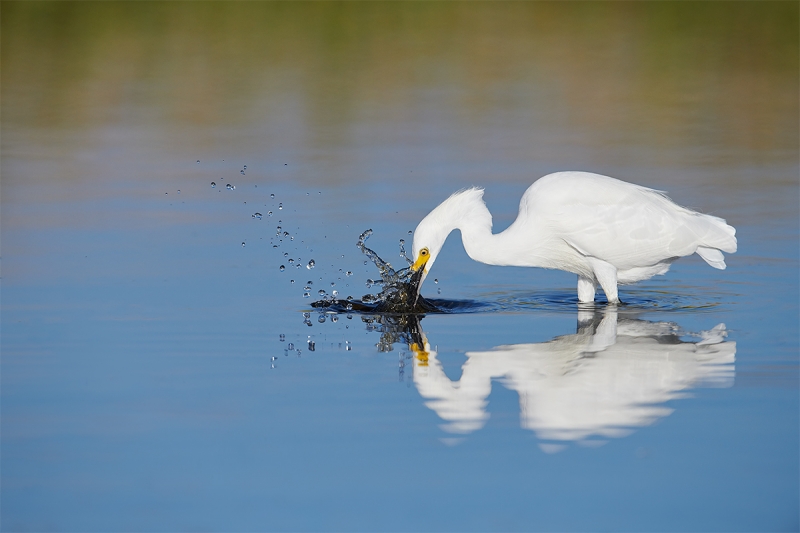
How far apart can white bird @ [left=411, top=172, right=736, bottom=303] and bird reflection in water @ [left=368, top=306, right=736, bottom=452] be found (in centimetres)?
98

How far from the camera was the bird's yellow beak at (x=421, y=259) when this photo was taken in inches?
414

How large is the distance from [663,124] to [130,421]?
15184mm

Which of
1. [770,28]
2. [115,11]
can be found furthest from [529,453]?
[115,11]

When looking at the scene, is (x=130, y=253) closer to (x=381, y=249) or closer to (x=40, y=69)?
(x=381, y=249)

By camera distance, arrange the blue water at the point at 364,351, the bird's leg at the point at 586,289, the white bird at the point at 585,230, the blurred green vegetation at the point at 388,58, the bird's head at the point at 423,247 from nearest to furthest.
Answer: the blue water at the point at 364,351
the bird's head at the point at 423,247
the white bird at the point at 585,230
the bird's leg at the point at 586,289
the blurred green vegetation at the point at 388,58

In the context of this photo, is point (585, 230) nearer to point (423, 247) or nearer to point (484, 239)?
point (484, 239)

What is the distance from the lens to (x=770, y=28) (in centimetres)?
3366

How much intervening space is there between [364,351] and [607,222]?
2775 mm

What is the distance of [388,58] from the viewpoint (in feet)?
97.3

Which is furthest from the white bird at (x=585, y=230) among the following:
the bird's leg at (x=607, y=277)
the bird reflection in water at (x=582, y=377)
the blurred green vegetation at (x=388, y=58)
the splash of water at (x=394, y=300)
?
the blurred green vegetation at (x=388, y=58)

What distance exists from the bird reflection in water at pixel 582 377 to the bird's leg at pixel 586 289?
1.04 metres

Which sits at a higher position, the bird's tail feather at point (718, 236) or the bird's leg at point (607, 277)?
the bird's tail feather at point (718, 236)

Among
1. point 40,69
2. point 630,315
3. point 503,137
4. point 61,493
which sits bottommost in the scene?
point 61,493

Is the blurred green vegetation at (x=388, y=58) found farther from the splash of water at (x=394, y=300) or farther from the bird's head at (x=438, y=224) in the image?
the splash of water at (x=394, y=300)
